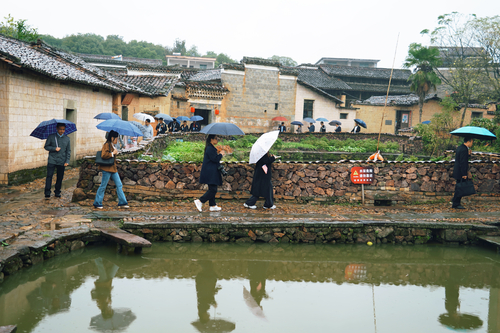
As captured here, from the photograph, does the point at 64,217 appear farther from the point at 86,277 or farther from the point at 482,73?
the point at 482,73

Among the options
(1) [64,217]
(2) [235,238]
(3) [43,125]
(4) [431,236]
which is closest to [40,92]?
(3) [43,125]

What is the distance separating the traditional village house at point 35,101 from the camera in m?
9.98

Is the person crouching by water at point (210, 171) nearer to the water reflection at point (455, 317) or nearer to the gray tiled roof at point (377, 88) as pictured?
the water reflection at point (455, 317)

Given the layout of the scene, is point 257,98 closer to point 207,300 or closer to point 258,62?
point 258,62

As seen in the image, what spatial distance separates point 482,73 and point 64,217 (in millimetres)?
28794

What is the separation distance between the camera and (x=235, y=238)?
290 inches

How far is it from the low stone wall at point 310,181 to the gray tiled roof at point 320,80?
2626cm

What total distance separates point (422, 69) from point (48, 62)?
29.2 meters

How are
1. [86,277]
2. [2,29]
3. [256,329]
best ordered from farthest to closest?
[2,29] → [86,277] → [256,329]

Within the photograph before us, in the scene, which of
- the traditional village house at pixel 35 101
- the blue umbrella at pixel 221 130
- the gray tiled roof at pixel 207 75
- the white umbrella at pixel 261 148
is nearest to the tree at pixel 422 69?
the gray tiled roof at pixel 207 75

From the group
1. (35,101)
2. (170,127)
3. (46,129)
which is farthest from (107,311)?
(170,127)

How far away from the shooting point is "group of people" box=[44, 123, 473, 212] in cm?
799

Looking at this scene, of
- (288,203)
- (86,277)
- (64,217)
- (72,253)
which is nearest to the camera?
(86,277)

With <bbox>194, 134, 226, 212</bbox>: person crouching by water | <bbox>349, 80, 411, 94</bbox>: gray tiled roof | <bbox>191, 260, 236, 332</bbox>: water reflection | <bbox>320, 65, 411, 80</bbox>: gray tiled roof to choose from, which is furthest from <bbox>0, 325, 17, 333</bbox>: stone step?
<bbox>320, 65, 411, 80</bbox>: gray tiled roof
